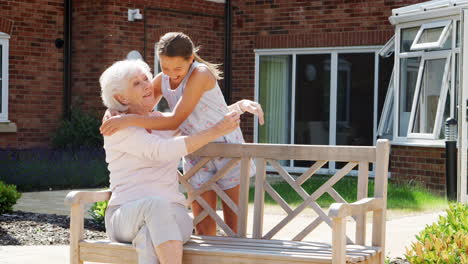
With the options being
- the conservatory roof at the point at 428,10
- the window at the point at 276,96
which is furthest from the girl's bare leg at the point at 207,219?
the window at the point at 276,96

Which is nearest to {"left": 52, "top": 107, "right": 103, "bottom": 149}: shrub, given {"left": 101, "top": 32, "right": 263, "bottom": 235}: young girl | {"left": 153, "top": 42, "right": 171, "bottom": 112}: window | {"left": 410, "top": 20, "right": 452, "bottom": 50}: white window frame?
{"left": 153, "top": 42, "right": 171, "bottom": 112}: window

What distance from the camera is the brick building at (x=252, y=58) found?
13.5 metres

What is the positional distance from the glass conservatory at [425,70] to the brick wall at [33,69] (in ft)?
17.1

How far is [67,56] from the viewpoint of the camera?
1410 centimetres

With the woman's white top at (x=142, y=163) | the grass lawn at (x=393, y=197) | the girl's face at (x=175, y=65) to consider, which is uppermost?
the girl's face at (x=175, y=65)

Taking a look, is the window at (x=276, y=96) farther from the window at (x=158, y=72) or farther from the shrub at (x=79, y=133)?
the shrub at (x=79, y=133)

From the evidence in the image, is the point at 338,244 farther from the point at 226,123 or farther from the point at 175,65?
the point at 175,65

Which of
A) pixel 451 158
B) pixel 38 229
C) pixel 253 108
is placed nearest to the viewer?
pixel 253 108

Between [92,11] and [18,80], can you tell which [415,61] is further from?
[18,80]

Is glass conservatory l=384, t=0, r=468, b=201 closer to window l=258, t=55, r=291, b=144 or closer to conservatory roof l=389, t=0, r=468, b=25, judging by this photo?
conservatory roof l=389, t=0, r=468, b=25

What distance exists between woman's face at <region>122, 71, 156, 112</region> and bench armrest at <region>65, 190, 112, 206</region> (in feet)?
1.83

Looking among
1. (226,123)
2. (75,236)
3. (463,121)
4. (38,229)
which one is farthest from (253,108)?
(463,121)

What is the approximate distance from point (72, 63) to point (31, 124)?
1222 millimetres

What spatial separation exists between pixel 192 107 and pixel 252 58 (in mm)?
11124
